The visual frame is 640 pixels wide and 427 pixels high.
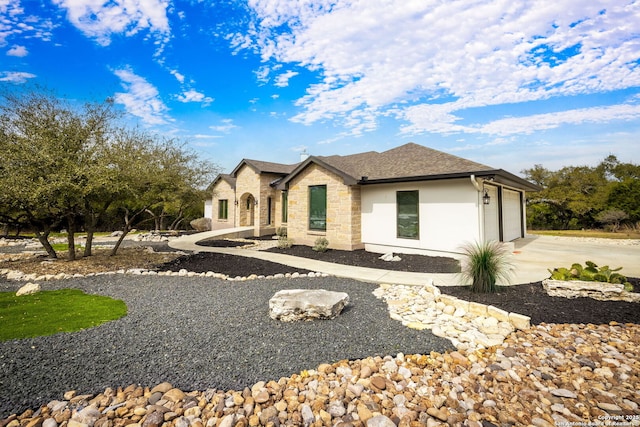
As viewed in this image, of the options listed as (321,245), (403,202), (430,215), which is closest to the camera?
(430,215)

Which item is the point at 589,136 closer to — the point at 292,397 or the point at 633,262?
the point at 633,262

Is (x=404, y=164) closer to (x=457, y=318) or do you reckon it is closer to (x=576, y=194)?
(x=457, y=318)

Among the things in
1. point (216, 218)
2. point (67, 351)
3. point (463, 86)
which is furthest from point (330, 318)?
point (216, 218)

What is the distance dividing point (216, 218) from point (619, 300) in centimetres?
2227

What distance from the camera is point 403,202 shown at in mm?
10656

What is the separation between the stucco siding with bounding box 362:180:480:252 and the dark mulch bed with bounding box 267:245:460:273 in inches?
25.0

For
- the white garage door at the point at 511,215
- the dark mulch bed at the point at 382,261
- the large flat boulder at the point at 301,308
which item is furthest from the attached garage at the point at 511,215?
the large flat boulder at the point at 301,308

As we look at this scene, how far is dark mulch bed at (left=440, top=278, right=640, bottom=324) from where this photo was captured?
4.40 meters

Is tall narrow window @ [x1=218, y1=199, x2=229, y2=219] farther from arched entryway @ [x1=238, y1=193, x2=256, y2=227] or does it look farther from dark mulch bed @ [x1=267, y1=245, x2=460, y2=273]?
dark mulch bed @ [x1=267, y1=245, x2=460, y2=273]

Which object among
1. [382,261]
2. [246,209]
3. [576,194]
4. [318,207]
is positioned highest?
[576,194]

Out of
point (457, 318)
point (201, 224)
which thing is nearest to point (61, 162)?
point (457, 318)

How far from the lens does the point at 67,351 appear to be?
3430 mm

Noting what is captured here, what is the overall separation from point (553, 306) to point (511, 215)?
10.7 metres

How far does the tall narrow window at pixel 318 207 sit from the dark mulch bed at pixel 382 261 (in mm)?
1294
